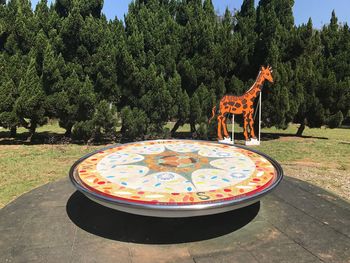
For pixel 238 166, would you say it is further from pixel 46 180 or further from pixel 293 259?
pixel 46 180

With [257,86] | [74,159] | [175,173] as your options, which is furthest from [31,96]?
[175,173]

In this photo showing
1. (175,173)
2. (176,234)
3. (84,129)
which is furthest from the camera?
(84,129)

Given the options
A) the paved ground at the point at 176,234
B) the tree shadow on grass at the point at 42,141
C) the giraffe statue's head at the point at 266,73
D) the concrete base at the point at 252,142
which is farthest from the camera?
the tree shadow on grass at the point at 42,141

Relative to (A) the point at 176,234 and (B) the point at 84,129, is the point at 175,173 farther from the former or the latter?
(B) the point at 84,129

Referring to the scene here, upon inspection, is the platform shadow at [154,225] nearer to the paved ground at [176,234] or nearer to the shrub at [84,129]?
the paved ground at [176,234]

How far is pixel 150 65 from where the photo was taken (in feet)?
42.7

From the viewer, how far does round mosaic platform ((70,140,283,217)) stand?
436 centimetres

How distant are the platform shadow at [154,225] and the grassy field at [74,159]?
6.77 feet

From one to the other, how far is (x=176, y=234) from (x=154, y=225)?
483 mm

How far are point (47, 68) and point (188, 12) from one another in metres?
6.70

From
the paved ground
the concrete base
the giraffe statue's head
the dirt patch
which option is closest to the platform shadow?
the paved ground

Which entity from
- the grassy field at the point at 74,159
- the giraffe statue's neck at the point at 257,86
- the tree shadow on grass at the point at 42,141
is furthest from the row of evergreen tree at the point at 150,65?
the giraffe statue's neck at the point at 257,86

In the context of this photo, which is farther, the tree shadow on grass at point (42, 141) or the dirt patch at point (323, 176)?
the tree shadow on grass at point (42, 141)

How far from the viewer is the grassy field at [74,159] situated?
7797mm
